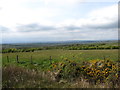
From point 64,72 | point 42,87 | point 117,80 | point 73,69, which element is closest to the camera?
point 42,87

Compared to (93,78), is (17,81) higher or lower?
higher

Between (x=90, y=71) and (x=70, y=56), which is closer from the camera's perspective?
(x=90, y=71)

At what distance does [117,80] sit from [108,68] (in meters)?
1.21

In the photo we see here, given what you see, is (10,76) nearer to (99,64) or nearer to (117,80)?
(117,80)

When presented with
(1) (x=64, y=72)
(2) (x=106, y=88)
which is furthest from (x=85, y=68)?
(2) (x=106, y=88)

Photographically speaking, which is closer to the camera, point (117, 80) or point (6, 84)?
point (6, 84)

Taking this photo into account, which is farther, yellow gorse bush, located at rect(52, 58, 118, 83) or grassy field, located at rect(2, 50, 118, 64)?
grassy field, located at rect(2, 50, 118, 64)

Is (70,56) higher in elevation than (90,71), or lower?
higher

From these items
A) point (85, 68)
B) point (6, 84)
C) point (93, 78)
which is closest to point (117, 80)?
point (93, 78)

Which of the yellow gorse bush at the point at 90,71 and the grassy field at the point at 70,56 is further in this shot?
the grassy field at the point at 70,56

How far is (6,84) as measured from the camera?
3.49 meters

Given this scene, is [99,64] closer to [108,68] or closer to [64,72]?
[108,68]

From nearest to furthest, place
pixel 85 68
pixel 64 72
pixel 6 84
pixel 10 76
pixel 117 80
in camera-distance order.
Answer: pixel 6 84, pixel 10 76, pixel 117 80, pixel 64 72, pixel 85 68

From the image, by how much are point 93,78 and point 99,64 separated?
1209mm
